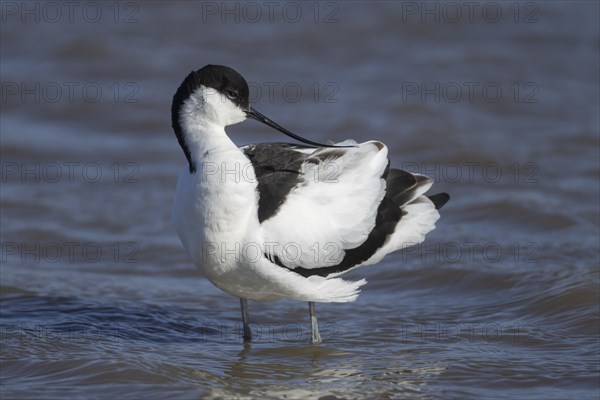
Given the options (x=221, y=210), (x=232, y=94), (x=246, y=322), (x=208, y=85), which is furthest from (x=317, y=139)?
(x=221, y=210)

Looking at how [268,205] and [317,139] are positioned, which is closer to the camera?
[268,205]

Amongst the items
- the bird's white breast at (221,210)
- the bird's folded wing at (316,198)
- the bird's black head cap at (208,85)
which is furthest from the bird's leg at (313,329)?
the bird's black head cap at (208,85)

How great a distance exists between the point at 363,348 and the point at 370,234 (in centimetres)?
88

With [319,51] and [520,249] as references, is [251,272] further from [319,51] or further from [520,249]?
[319,51]

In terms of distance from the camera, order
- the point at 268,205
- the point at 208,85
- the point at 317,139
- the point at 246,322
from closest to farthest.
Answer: the point at 268,205
the point at 208,85
the point at 246,322
the point at 317,139

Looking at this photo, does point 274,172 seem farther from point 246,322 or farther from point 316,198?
point 246,322

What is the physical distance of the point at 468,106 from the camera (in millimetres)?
13875

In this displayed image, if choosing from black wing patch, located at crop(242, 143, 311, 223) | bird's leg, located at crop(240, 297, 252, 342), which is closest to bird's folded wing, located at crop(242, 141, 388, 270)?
black wing patch, located at crop(242, 143, 311, 223)

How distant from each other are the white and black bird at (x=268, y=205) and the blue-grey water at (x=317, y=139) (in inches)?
27.3

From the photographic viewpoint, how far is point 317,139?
12.6 meters

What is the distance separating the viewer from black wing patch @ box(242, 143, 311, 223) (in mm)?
6824

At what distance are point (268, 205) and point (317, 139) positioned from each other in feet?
19.4

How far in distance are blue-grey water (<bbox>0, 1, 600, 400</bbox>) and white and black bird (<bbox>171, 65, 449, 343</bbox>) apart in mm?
694

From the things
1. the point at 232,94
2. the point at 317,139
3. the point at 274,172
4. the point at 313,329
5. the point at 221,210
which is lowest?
the point at 313,329
